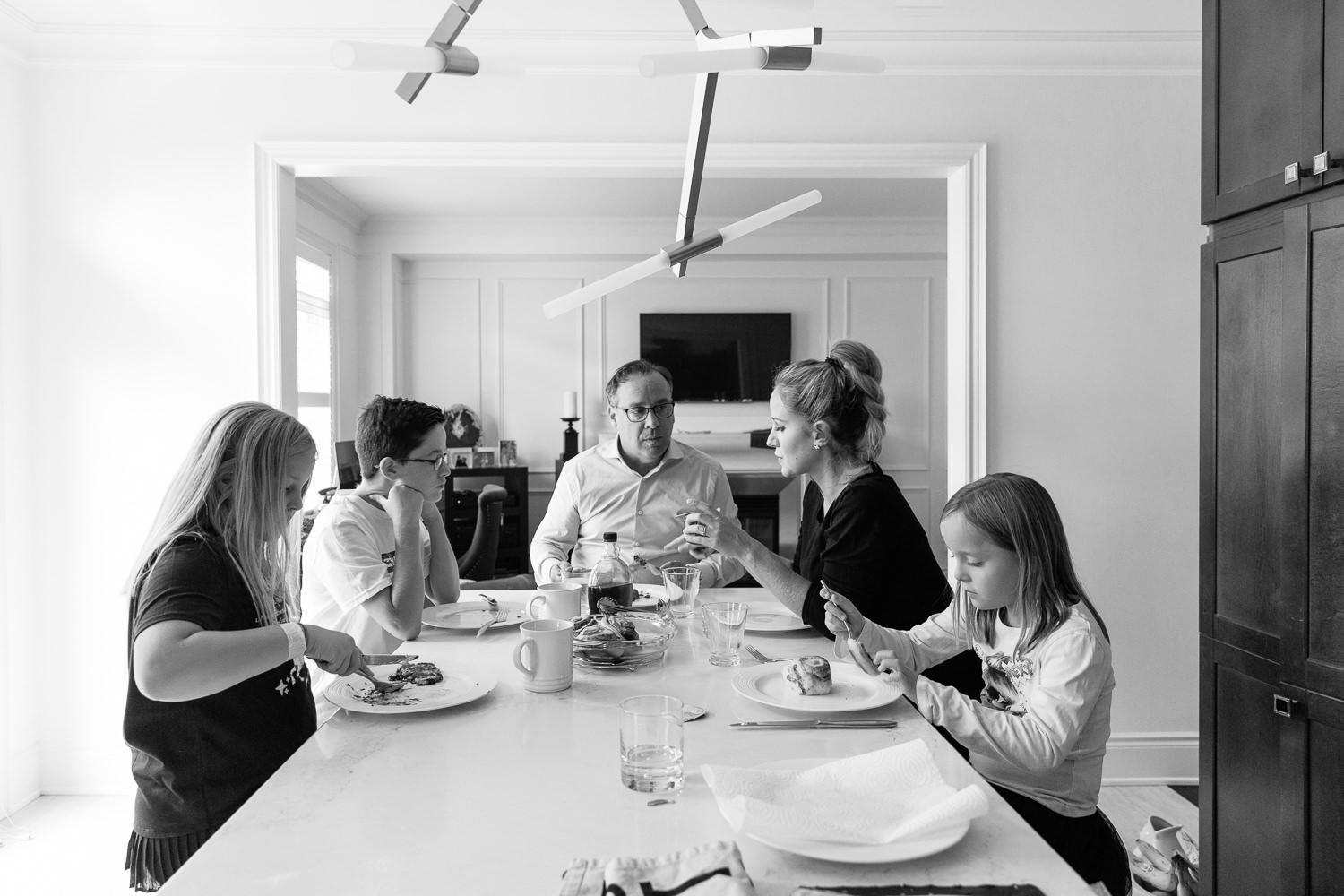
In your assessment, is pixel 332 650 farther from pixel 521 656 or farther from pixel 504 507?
pixel 504 507

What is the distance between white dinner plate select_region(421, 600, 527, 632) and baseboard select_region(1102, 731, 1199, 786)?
223 centimetres

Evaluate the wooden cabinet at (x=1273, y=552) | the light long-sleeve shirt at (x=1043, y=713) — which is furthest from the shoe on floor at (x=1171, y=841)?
the light long-sleeve shirt at (x=1043, y=713)

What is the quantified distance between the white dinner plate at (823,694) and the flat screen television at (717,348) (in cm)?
534

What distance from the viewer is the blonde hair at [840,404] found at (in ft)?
6.72

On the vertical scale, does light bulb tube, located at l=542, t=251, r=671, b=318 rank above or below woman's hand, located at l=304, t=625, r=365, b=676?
above

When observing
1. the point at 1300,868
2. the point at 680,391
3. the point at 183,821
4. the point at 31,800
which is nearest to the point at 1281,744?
the point at 1300,868

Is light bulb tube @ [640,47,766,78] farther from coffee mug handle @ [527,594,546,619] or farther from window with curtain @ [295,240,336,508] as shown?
window with curtain @ [295,240,336,508]

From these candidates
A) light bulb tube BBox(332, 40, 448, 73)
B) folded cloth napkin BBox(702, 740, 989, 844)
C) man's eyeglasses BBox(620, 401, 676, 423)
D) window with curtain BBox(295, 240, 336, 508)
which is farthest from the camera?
window with curtain BBox(295, 240, 336, 508)

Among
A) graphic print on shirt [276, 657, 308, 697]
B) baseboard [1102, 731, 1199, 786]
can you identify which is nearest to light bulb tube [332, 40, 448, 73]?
graphic print on shirt [276, 657, 308, 697]

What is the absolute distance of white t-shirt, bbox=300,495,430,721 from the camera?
6.06 ft

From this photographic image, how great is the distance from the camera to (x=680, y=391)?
270 inches

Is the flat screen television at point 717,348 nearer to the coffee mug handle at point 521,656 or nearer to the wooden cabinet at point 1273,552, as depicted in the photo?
the wooden cabinet at point 1273,552

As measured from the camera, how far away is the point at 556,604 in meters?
1.80

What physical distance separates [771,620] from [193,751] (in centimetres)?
113
